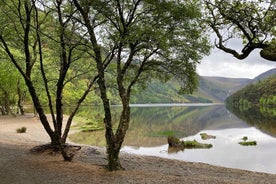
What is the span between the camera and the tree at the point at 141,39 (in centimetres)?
1546

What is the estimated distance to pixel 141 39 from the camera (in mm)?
15469

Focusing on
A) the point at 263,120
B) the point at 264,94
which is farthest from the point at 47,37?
the point at 264,94

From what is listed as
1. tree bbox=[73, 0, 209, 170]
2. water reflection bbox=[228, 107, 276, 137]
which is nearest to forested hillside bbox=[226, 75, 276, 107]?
water reflection bbox=[228, 107, 276, 137]

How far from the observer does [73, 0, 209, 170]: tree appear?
1546 cm

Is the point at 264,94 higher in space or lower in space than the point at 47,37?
higher

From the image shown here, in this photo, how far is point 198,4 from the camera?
15.8 m

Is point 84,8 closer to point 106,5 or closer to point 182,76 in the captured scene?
point 106,5

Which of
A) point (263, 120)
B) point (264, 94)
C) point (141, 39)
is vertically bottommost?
point (263, 120)

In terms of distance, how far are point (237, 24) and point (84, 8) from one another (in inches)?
286

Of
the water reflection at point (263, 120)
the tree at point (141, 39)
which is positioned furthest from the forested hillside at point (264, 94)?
the tree at point (141, 39)

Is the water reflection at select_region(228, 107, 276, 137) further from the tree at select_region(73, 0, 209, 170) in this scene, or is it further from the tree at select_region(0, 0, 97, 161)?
the tree at select_region(0, 0, 97, 161)

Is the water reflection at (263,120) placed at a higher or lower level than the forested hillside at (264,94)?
lower

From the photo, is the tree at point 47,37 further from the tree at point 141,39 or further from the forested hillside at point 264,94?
the forested hillside at point 264,94

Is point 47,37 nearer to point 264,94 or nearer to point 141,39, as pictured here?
point 141,39
